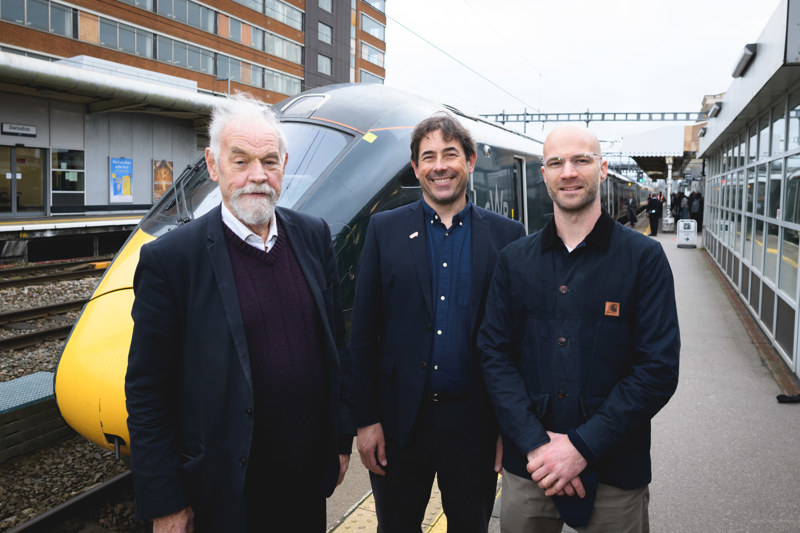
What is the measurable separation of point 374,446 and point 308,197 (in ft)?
7.45

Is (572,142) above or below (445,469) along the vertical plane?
above

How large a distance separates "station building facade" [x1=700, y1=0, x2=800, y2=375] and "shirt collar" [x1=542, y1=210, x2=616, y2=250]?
3809 millimetres

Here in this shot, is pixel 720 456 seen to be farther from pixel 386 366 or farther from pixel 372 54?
pixel 372 54

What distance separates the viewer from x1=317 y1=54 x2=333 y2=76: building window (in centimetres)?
5037

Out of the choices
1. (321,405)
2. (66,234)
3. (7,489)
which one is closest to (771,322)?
(321,405)

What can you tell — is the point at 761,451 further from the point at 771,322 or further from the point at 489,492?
the point at 771,322

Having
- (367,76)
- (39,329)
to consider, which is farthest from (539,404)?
(367,76)

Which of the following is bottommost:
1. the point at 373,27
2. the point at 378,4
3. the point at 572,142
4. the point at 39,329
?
the point at 39,329

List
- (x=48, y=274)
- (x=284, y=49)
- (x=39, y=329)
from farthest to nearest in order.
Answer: (x=284, y=49), (x=48, y=274), (x=39, y=329)

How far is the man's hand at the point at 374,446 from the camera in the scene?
99.7 inches

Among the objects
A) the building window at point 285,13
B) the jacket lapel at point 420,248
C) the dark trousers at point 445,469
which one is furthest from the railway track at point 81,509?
the building window at point 285,13

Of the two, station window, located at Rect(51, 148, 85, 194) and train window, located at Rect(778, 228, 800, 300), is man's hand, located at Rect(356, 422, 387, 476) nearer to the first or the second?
train window, located at Rect(778, 228, 800, 300)

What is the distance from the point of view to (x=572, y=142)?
85.7 inches

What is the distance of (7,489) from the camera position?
4172 millimetres
